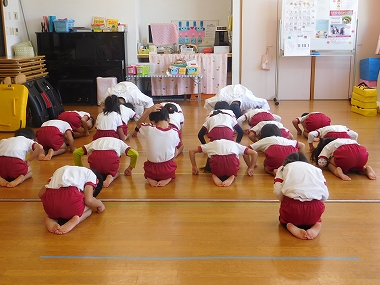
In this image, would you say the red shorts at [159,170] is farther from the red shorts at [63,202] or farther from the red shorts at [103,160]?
the red shorts at [63,202]

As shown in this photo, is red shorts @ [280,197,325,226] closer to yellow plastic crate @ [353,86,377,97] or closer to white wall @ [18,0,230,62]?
yellow plastic crate @ [353,86,377,97]

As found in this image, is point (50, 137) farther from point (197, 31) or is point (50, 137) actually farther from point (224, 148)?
point (197, 31)

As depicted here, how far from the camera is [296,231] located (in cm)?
298

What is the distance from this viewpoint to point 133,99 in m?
6.48

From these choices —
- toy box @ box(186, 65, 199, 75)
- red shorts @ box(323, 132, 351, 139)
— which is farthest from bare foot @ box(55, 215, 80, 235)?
toy box @ box(186, 65, 199, 75)

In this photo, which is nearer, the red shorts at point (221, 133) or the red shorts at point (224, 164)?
the red shorts at point (224, 164)

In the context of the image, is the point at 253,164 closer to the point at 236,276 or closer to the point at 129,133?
the point at 236,276

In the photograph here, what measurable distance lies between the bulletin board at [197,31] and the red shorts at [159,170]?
5.65 metres

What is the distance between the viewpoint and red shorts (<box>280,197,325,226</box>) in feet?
9.64

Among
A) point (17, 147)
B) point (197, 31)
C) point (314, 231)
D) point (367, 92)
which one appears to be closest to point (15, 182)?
point (17, 147)

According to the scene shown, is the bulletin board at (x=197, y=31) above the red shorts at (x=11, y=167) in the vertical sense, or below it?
above

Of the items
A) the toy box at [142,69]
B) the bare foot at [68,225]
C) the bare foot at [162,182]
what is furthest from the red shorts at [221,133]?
the toy box at [142,69]

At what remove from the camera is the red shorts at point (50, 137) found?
194 inches

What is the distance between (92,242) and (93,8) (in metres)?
6.49
